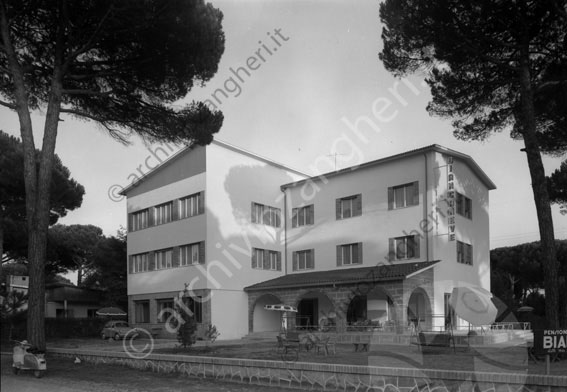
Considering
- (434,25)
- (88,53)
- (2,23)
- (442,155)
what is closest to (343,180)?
(442,155)

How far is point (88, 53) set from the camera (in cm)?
1572

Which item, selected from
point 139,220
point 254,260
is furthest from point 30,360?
point 139,220

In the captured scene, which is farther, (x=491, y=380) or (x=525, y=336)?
(x=525, y=336)

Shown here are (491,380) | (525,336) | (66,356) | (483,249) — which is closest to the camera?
(491,380)

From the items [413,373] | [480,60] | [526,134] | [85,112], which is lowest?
[413,373]

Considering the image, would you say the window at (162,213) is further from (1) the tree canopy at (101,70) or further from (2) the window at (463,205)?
(2) the window at (463,205)

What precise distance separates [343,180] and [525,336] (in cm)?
1041

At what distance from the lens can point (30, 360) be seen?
40.0 ft

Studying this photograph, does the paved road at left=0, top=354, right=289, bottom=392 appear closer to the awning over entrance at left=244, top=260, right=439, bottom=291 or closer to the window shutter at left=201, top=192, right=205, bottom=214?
the awning over entrance at left=244, top=260, right=439, bottom=291

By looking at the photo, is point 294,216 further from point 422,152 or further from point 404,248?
point 422,152

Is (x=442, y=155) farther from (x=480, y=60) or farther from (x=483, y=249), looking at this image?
(x=480, y=60)

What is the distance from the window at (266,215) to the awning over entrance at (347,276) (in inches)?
117

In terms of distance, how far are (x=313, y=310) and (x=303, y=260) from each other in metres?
2.63

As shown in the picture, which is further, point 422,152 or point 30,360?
point 422,152
